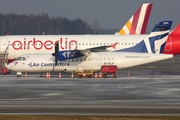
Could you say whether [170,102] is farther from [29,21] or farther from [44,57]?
[29,21]

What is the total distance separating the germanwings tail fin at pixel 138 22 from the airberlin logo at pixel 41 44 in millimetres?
14863

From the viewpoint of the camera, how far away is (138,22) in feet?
236

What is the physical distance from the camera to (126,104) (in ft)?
91.8

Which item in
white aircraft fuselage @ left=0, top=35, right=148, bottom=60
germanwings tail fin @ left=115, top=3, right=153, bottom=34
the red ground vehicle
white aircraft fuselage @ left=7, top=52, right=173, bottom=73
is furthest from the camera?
germanwings tail fin @ left=115, top=3, right=153, bottom=34

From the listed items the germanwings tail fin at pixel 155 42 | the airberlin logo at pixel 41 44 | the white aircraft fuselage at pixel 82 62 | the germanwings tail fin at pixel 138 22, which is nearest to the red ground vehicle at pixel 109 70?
the white aircraft fuselage at pixel 82 62

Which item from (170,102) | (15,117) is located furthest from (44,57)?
(15,117)

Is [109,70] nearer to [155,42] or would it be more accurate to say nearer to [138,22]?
[155,42]

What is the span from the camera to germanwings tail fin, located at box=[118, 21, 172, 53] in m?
53.2

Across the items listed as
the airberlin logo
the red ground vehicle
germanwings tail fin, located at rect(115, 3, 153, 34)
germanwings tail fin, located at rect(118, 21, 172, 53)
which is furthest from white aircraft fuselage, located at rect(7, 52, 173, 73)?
germanwings tail fin, located at rect(115, 3, 153, 34)

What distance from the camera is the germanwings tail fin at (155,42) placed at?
2093 inches

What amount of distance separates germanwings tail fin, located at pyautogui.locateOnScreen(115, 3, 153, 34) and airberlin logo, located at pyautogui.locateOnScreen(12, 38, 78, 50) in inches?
585

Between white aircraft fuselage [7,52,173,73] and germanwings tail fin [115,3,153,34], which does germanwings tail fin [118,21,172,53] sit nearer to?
white aircraft fuselage [7,52,173,73]

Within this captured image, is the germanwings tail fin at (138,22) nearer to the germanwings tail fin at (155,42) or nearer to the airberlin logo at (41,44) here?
the airberlin logo at (41,44)

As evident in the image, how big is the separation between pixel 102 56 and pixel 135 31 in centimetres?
2148
